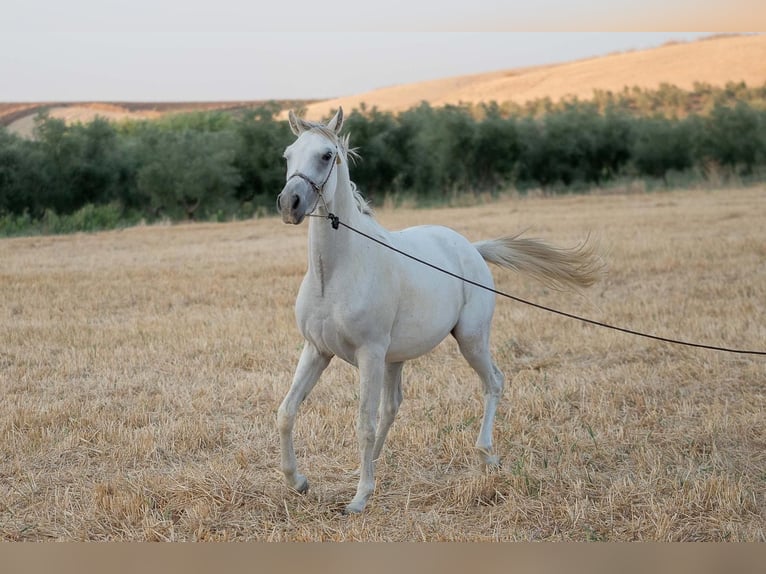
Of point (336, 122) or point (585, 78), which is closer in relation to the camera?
point (336, 122)

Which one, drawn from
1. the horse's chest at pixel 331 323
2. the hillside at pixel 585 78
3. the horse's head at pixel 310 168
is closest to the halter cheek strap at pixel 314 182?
the horse's head at pixel 310 168

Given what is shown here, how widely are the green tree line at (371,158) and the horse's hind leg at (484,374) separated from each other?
1977 centimetres

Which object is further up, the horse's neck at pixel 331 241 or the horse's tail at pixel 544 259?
the horse's neck at pixel 331 241

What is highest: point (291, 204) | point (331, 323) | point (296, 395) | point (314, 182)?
point (314, 182)

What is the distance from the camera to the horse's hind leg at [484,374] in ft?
19.1

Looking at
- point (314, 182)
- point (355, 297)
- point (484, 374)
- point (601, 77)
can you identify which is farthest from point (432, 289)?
point (601, 77)

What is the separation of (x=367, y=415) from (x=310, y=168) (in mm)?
1550

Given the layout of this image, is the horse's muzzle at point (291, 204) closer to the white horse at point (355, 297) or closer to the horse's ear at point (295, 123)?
the white horse at point (355, 297)

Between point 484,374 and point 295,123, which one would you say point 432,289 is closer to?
point 484,374

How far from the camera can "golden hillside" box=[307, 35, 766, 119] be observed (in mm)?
61344

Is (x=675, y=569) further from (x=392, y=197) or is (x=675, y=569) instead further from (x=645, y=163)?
(x=645, y=163)

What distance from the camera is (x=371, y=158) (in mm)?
33000

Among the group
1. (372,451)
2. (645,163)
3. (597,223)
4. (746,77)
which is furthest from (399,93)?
(372,451)

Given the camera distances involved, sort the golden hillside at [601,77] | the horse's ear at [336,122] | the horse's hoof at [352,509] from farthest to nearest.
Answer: the golden hillside at [601,77] < the horse's hoof at [352,509] < the horse's ear at [336,122]
